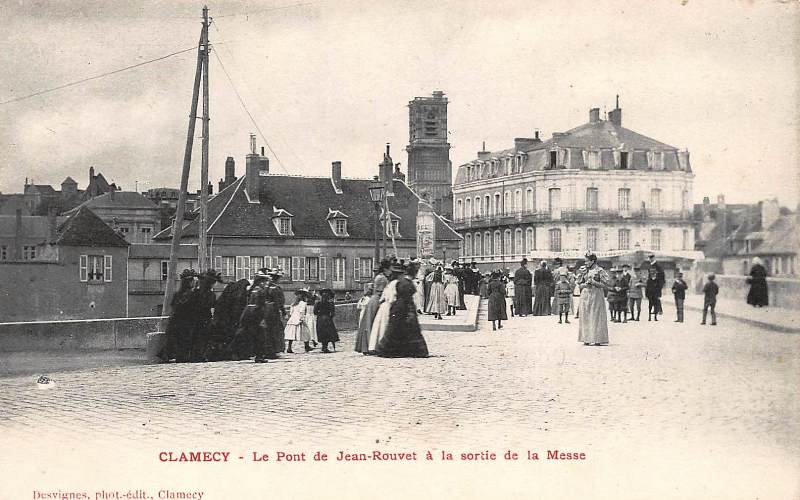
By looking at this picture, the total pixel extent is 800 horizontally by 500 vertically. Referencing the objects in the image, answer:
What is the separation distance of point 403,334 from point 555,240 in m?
3.32

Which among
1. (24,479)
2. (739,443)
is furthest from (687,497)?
(24,479)

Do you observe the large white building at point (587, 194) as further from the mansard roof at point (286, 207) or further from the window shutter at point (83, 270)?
the window shutter at point (83, 270)

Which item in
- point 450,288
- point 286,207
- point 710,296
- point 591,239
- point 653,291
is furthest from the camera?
point 450,288

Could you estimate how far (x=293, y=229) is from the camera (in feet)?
54.2

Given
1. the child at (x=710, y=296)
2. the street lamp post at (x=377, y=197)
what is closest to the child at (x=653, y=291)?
the child at (x=710, y=296)

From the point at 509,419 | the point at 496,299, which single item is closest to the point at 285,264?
the point at 496,299

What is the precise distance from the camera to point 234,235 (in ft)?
54.1

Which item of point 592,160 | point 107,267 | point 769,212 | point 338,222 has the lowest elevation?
point 107,267

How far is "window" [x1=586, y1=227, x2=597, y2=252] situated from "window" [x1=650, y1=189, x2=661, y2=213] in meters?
1.07

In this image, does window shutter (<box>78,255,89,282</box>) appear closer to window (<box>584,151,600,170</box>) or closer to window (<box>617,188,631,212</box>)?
window (<box>584,151,600,170</box>)

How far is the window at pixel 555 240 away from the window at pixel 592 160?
1206 mm

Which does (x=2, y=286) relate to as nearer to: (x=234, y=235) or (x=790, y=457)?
(x=234, y=235)

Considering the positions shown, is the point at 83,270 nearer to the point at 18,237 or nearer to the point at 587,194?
the point at 18,237

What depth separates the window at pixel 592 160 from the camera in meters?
12.6
